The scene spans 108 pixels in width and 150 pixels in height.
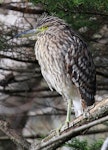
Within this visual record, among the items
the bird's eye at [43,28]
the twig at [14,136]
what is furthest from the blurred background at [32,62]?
the twig at [14,136]

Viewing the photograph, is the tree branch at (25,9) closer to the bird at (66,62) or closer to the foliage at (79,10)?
the foliage at (79,10)

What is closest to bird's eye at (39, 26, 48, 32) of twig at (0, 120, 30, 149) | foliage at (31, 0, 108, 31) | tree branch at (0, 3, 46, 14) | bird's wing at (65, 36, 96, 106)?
foliage at (31, 0, 108, 31)

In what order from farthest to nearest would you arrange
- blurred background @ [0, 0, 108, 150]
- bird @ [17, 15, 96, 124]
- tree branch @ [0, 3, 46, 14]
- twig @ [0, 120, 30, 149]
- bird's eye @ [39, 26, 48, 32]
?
tree branch @ [0, 3, 46, 14], blurred background @ [0, 0, 108, 150], bird's eye @ [39, 26, 48, 32], bird @ [17, 15, 96, 124], twig @ [0, 120, 30, 149]

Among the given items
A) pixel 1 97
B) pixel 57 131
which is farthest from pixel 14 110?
pixel 57 131

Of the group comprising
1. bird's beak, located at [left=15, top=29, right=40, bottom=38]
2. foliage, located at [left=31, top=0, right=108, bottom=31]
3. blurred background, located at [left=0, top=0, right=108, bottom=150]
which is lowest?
blurred background, located at [left=0, top=0, right=108, bottom=150]

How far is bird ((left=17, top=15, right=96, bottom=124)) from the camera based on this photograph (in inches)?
181

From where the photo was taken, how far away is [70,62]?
459 cm

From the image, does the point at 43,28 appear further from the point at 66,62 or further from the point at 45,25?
the point at 66,62

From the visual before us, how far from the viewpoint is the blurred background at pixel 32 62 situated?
4.99m

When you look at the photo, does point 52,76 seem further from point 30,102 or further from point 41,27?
point 30,102

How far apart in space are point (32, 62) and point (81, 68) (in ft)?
3.91

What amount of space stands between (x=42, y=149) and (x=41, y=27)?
4.36ft

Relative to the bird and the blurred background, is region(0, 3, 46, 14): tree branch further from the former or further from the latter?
the bird

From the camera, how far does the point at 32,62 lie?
19.0 ft
